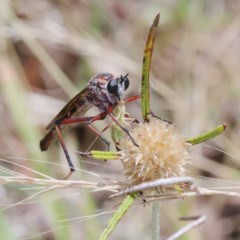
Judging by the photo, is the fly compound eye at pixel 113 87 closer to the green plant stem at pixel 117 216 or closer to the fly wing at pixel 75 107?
the fly wing at pixel 75 107

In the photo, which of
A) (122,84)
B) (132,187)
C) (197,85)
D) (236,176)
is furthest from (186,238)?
(197,85)

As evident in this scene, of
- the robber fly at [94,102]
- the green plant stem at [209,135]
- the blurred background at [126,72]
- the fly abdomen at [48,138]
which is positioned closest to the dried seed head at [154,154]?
the green plant stem at [209,135]

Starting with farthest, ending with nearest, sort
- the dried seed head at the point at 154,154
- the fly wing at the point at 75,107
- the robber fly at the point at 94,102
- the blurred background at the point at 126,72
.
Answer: the blurred background at the point at 126,72
the fly wing at the point at 75,107
the robber fly at the point at 94,102
the dried seed head at the point at 154,154

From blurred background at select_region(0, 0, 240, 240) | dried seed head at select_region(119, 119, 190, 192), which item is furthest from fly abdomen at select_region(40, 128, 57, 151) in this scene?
dried seed head at select_region(119, 119, 190, 192)

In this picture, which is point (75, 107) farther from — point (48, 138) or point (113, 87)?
point (113, 87)

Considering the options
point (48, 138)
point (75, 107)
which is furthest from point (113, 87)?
point (48, 138)
